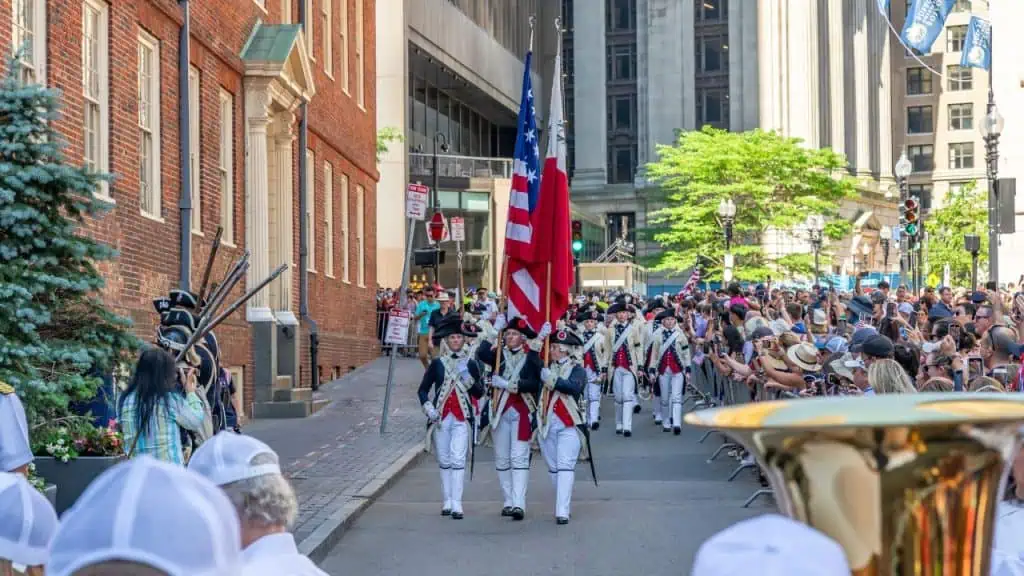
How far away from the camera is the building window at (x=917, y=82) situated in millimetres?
122562

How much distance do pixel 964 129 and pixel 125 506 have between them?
12446 centimetres

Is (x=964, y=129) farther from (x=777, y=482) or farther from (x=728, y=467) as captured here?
(x=777, y=482)

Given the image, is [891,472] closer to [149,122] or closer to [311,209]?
[149,122]

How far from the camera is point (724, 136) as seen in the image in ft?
251

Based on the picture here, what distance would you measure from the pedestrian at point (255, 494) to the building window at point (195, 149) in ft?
57.5

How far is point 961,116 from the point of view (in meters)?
122

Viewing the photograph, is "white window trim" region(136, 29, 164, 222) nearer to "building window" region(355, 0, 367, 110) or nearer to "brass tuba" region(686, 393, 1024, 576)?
"building window" region(355, 0, 367, 110)

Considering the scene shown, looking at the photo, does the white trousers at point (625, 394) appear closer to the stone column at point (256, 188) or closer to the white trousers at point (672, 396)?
the white trousers at point (672, 396)

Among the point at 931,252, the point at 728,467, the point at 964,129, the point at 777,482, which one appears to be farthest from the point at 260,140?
the point at 964,129

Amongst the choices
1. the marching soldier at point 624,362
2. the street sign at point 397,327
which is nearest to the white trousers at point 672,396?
the marching soldier at point 624,362

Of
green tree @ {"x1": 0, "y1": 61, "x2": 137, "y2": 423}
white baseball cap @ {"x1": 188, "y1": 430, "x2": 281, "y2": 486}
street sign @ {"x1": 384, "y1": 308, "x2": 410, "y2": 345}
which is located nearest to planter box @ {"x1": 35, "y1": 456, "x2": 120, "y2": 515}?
green tree @ {"x1": 0, "y1": 61, "x2": 137, "y2": 423}

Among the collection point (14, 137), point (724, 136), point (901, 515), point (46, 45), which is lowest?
point (901, 515)

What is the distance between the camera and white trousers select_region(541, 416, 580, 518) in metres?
15.3

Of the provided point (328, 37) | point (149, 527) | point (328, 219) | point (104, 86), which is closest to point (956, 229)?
point (328, 219)
